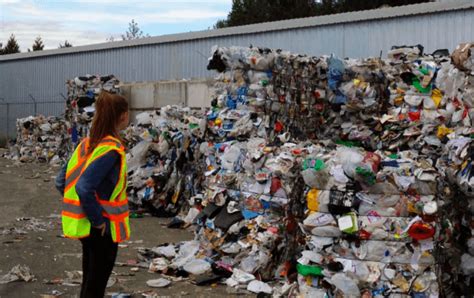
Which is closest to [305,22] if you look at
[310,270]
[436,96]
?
[436,96]

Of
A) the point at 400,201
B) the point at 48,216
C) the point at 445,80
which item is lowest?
the point at 48,216

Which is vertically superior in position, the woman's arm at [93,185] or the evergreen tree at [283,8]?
the evergreen tree at [283,8]

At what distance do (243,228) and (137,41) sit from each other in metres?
16.8

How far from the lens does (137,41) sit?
2205 cm

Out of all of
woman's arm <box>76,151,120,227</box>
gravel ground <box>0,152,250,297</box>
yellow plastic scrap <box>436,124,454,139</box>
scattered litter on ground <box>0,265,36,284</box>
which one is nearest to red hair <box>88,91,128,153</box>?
woman's arm <box>76,151,120,227</box>

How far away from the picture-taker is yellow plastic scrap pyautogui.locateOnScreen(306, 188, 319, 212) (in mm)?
4820

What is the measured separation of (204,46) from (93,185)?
51.6 feet

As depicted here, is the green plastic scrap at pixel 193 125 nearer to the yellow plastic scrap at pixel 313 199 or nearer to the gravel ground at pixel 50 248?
the gravel ground at pixel 50 248

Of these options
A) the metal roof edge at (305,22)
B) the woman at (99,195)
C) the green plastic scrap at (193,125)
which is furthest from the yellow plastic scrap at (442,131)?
the metal roof edge at (305,22)

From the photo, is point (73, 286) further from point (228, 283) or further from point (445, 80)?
point (445, 80)

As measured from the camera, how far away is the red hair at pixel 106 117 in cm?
382

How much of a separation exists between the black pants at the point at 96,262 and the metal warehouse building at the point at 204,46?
9.40 m

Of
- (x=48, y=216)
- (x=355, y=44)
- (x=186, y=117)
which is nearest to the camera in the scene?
(x=48, y=216)

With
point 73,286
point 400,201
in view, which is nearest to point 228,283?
point 73,286
